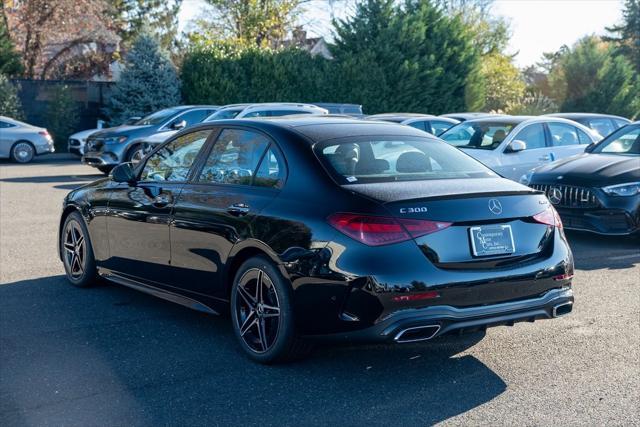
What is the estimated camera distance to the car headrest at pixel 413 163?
18.4ft

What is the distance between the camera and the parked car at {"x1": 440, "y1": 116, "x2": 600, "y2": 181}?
12.9 m

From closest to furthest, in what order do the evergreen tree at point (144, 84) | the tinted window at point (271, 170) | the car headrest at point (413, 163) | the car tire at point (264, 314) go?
the car tire at point (264, 314) → the tinted window at point (271, 170) → the car headrest at point (413, 163) → the evergreen tree at point (144, 84)

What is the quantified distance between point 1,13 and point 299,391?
31575mm

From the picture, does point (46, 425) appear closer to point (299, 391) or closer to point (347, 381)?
point (299, 391)

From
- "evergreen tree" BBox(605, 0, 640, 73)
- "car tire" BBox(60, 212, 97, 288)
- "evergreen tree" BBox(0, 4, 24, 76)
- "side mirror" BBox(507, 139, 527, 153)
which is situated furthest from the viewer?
"evergreen tree" BBox(605, 0, 640, 73)

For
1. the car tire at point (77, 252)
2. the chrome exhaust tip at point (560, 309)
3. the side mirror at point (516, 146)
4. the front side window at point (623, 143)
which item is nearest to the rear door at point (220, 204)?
the car tire at point (77, 252)

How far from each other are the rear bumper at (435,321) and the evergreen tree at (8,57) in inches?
1090

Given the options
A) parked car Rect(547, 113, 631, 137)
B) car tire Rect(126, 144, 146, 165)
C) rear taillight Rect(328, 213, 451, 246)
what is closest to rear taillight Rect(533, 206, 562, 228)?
rear taillight Rect(328, 213, 451, 246)

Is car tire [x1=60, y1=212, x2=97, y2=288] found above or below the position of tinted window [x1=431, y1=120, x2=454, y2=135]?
below

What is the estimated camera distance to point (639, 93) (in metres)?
38.5

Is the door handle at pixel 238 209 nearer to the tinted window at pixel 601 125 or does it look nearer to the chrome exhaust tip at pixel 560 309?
the chrome exhaust tip at pixel 560 309

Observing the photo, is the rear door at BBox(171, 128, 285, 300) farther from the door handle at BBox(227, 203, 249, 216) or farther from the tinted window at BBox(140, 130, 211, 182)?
the tinted window at BBox(140, 130, 211, 182)

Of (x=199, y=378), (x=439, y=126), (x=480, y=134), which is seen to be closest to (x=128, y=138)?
(x=439, y=126)

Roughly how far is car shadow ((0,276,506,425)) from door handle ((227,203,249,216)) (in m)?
0.96
